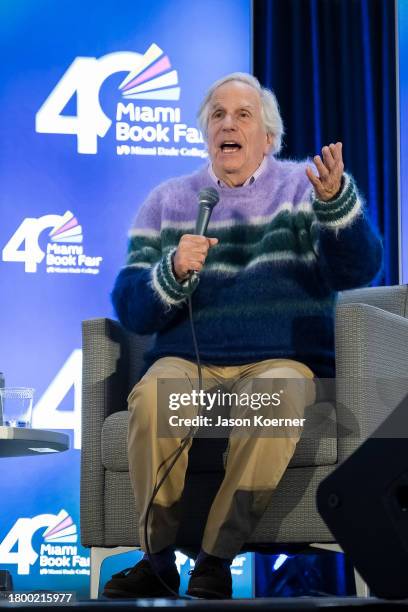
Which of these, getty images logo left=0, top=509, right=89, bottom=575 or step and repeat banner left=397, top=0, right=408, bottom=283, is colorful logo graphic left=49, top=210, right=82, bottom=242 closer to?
getty images logo left=0, top=509, right=89, bottom=575

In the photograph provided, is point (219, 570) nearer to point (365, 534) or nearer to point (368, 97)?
point (365, 534)

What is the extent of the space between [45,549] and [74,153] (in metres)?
1.48

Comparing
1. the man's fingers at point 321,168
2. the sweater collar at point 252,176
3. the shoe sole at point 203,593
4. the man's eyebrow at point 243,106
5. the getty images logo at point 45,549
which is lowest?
the getty images logo at point 45,549

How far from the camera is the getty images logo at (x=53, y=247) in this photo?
3.77 m

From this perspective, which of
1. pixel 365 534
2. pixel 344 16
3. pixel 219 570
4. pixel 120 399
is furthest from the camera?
pixel 344 16

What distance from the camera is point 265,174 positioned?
243cm

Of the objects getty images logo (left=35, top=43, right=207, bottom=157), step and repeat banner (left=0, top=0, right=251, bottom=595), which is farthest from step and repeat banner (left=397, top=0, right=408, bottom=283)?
getty images logo (left=35, top=43, right=207, bottom=157)

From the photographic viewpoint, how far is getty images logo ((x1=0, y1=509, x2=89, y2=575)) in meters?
3.52

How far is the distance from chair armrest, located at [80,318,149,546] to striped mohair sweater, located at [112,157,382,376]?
14 centimetres

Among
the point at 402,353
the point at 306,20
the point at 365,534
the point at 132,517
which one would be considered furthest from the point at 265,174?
the point at 306,20

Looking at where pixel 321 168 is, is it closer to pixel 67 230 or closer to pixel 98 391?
pixel 98 391

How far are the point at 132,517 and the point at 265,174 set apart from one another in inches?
34.2

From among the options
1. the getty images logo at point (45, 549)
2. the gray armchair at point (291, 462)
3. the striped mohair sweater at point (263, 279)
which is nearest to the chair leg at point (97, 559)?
the gray armchair at point (291, 462)

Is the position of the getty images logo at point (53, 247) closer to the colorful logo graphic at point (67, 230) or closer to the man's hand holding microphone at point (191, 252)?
the colorful logo graphic at point (67, 230)
